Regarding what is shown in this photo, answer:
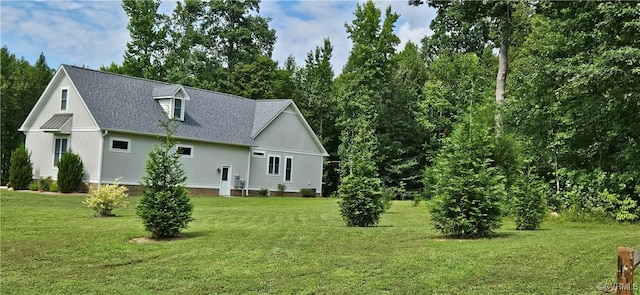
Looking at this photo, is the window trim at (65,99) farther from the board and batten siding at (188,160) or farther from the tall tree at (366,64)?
the tall tree at (366,64)

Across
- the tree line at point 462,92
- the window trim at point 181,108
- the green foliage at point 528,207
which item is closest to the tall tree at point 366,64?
the tree line at point 462,92

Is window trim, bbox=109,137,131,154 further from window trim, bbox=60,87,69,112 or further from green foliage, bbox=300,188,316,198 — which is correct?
green foliage, bbox=300,188,316,198

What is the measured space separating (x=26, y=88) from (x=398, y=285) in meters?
37.4

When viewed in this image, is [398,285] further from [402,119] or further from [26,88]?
[26,88]

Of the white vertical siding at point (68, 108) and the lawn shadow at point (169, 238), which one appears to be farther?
the white vertical siding at point (68, 108)

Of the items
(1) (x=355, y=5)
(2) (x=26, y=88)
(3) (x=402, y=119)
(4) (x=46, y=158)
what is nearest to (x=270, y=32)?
(1) (x=355, y=5)

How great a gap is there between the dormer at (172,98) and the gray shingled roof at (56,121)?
414 centimetres

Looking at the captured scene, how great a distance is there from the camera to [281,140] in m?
31.8

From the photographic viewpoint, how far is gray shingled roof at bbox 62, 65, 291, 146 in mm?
24875

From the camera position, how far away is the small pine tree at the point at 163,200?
10.5 m

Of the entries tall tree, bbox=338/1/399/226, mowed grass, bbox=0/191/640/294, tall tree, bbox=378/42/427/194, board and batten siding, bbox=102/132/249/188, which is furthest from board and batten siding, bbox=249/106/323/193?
mowed grass, bbox=0/191/640/294

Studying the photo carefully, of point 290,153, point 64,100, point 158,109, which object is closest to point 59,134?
point 64,100

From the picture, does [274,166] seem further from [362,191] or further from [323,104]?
[362,191]

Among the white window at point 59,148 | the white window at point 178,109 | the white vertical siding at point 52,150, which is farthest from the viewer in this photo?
the white window at point 178,109
